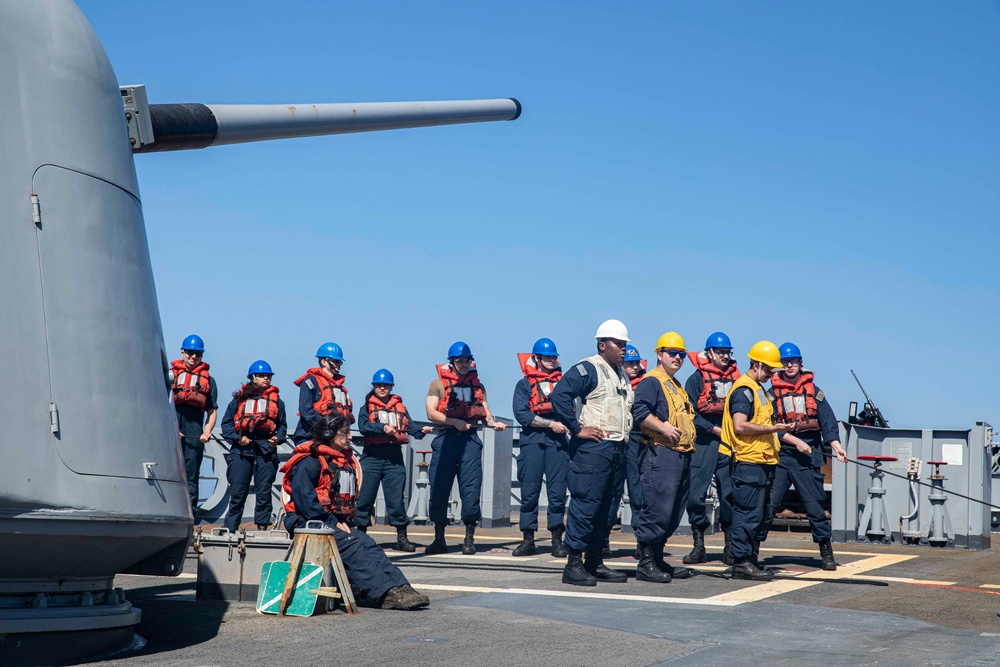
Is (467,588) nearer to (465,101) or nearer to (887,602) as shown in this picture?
(887,602)

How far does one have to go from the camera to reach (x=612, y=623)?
6500 mm

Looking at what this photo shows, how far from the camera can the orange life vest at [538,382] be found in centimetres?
1173

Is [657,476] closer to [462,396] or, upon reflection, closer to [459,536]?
[462,396]

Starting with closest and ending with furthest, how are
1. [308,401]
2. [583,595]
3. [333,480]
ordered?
[333,480]
[583,595]
[308,401]

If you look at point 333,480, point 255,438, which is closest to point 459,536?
point 255,438

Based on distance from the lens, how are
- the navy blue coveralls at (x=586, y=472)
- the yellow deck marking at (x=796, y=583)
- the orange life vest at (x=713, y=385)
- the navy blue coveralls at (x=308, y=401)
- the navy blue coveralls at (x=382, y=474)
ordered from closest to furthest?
the yellow deck marking at (x=796, y=583), the navy blue coveralls at (x=586, y=472), the orange life vest at (x=713, y=385), the navy blue coveralls at (x=308, y=401), the navy blue coveralls at (x=382, y=474)

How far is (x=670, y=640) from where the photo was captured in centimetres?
589

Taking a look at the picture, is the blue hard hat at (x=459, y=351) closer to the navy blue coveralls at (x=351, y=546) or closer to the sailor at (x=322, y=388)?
the sailor at (x=322, y=388)

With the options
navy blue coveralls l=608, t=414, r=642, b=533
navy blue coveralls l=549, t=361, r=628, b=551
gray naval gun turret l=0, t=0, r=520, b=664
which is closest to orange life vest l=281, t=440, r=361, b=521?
navy blue coveralls l=549, t=361, r=628, b=551

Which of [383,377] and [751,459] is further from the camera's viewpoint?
[383,377]

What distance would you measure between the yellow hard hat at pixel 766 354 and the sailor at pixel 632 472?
43.6 inches

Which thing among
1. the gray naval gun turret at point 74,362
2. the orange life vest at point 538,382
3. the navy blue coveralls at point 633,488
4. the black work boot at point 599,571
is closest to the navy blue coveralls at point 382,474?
the orange life vest at point 538,382

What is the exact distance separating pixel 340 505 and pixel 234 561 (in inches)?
33.6

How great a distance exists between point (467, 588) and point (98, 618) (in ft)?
11.2
